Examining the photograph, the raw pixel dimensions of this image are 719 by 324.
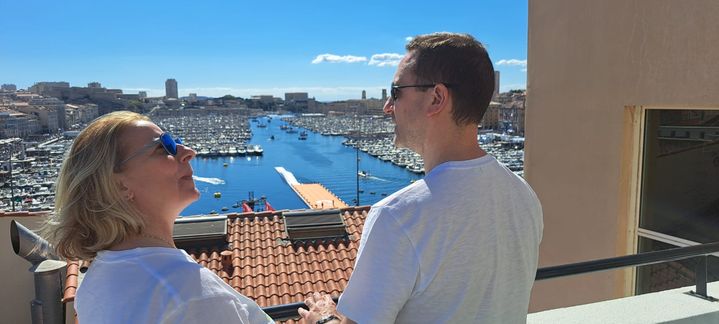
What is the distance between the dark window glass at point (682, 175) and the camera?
3.78 metres

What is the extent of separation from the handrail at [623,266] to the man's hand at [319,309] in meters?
0.10

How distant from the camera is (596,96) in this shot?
4.50 m

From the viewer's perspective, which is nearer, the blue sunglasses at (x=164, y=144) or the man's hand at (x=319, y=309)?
the blue sunglasses at (x=164, y=144)

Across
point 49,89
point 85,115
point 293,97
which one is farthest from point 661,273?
point 293,97

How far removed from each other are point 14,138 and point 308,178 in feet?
124

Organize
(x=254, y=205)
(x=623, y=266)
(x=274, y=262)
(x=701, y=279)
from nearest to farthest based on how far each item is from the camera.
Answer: (x=623, y=266), (x=701, y=279), (x=274, y=262), (x=254, y=205)

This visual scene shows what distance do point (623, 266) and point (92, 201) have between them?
6.66 feet

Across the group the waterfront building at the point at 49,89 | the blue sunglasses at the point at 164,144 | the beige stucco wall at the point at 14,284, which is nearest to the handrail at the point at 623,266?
the blue sunglasses at the point at 164,144

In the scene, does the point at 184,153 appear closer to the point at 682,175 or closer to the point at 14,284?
the point at 682,175

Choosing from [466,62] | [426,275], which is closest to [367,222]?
[426,275]

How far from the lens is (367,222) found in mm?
1154

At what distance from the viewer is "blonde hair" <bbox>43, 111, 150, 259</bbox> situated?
1125mm

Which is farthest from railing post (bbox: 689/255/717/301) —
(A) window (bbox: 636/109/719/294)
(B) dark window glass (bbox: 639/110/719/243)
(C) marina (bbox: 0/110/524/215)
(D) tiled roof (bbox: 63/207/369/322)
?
(C) marina (bbox: 0/110/524/215)

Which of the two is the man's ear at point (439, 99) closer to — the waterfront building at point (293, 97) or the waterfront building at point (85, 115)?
the waterfront building at point (85, 115)
